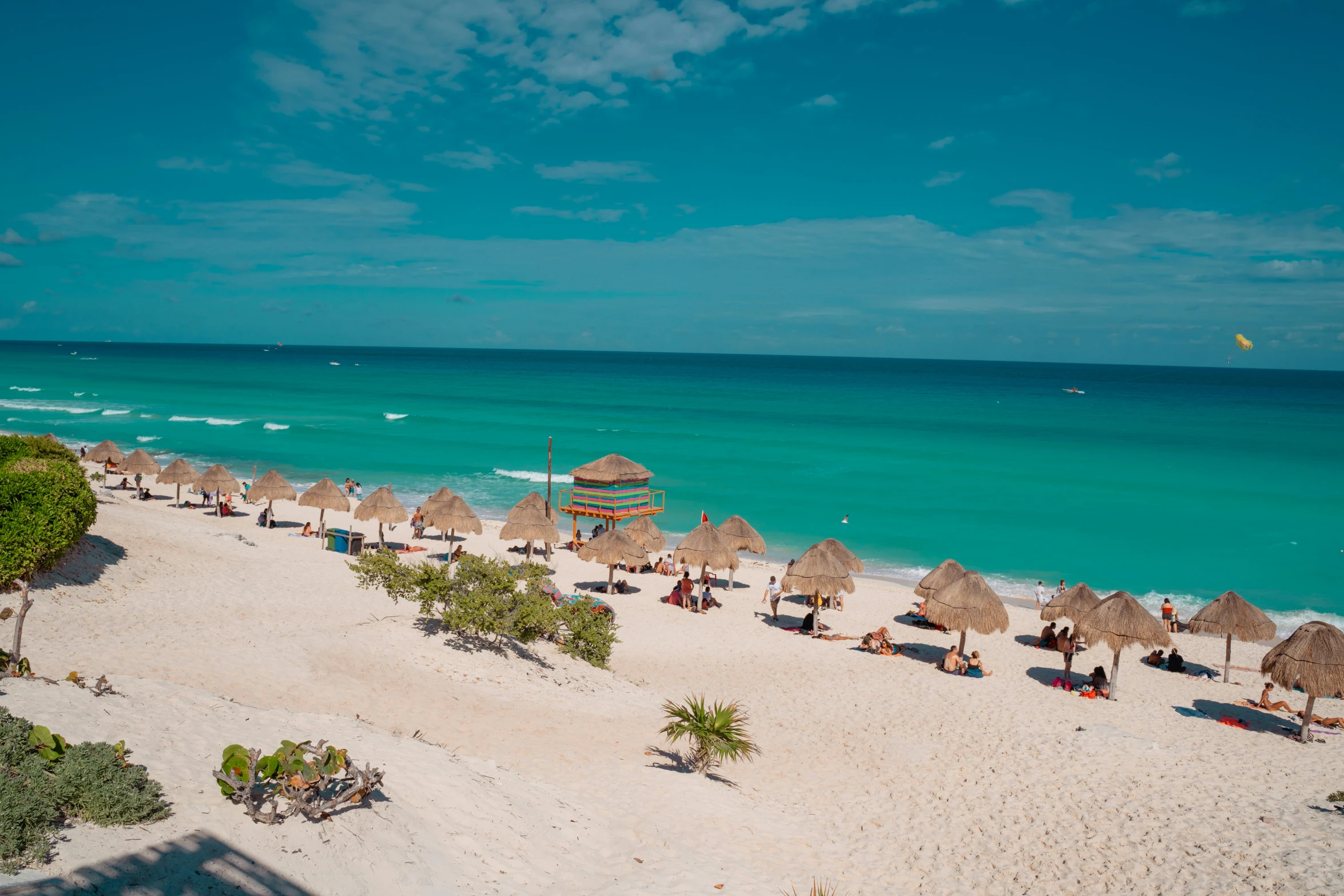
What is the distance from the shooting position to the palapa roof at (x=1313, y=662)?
37.5ft

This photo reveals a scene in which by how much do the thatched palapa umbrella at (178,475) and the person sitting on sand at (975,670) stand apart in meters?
22.3

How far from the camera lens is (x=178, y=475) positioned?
952 inches

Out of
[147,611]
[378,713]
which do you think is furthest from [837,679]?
[147,611]

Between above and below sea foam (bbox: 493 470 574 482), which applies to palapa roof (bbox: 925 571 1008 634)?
above

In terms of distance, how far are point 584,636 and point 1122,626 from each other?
895 centimetres

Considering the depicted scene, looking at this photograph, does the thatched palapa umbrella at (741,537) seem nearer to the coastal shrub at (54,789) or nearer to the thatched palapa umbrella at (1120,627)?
the thatched palapa umbrella at (1120,627)

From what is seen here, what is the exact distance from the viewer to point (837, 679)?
13250mm

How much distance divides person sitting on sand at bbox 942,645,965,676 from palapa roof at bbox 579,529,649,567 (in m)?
6.43

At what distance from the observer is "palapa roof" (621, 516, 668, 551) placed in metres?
18.6

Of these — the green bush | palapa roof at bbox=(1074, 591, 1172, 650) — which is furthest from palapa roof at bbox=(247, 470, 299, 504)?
palapa roof at bbox=(1074, 591, 1172, 650)

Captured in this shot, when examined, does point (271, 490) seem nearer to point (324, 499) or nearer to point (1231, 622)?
point (324, 499)

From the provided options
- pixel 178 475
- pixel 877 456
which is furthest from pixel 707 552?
pixel 877 456

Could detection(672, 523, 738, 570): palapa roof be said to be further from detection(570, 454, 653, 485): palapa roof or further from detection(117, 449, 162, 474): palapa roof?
detection(117, 449, 162, 474): palapa roof

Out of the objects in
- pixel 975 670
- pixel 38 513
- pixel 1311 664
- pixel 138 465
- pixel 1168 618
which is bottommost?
pixel 1168 618
